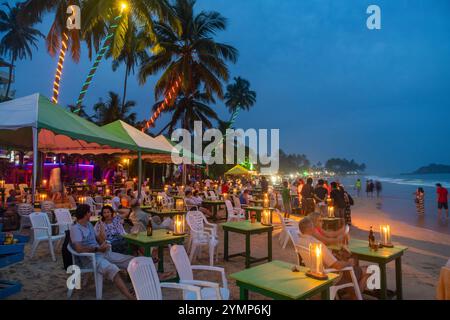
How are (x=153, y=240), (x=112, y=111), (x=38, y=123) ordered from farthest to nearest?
(x=112, y=111) → (x=38, y=123) → (x=153, y=240)

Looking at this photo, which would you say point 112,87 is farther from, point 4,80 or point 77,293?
point 77,293

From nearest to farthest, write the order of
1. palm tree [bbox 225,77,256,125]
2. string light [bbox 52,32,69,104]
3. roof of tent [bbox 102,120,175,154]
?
roof of tent [bbox 102,120,175,154]
string light [bbox 52,32,69,104]
palm tree [bbox 225,77,256,125]

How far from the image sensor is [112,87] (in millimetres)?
155875

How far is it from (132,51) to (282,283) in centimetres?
2645

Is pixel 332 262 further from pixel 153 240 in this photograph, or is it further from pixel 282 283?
pixel 153 240

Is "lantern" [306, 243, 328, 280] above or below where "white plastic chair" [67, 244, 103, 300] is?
above

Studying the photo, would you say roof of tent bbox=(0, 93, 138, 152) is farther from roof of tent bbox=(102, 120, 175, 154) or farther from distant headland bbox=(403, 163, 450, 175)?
distant headland bbox=(403, 163, 450, 175)

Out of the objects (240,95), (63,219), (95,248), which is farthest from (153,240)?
(240,95)

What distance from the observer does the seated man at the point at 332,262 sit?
12.2 feet

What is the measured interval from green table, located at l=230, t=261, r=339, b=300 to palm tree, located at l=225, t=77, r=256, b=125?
47480 millimetres

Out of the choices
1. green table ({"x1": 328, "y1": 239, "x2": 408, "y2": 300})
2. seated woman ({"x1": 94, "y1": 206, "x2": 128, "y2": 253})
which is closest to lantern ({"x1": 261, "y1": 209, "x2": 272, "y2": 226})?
green table ({"x1": 328, "y1": 239, "x2": 408, "y2": 300})

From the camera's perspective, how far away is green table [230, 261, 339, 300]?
2.62 m

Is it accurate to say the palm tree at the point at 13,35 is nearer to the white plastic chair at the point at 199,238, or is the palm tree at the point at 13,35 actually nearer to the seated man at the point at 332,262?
the white plastic chair at the point at 199,238

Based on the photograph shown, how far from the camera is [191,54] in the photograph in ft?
67.8
